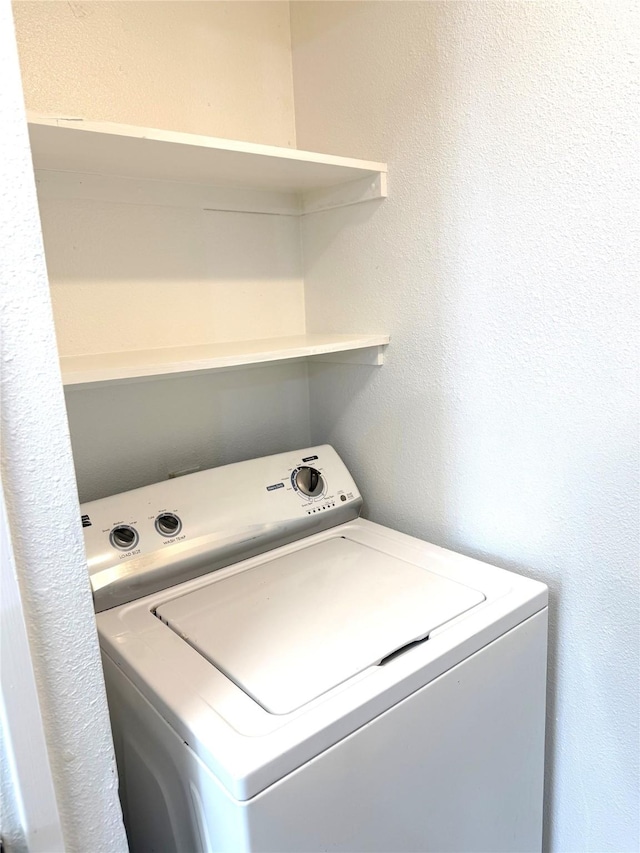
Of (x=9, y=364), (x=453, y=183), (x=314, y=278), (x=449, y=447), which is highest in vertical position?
(x=453, y=183)

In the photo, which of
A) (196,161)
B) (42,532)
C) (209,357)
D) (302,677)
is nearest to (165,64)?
(196,161)

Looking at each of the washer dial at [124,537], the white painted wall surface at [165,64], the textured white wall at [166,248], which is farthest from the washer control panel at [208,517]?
the white painted wall surface at [165,64]

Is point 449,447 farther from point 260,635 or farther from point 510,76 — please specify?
point 510,76

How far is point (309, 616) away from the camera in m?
0.99

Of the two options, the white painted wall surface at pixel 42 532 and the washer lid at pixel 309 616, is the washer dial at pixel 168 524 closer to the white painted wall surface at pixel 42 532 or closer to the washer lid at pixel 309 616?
the washer lid at pixel 309 616

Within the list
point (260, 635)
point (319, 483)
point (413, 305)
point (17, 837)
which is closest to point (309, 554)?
point (319, 483)

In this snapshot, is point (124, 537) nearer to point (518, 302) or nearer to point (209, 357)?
point (209, 357)

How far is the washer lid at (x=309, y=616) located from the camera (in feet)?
2.81

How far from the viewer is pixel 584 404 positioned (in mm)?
1028

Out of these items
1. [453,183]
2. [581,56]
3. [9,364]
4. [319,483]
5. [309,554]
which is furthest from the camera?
[319,483]

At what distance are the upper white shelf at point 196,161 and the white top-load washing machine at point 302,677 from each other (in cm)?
62

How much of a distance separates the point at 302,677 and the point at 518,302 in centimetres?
75

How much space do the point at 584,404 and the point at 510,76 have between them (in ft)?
1.91

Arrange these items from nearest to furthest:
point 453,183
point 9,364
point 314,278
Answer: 1. point 9,364
2. point 453,183
3. point 314,278
